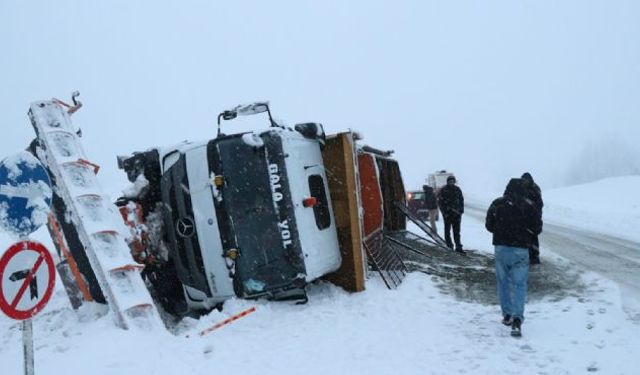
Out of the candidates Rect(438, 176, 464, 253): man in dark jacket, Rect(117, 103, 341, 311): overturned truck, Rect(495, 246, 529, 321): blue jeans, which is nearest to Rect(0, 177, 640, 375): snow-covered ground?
Rect(495, 246, 529, 321): blue jeans

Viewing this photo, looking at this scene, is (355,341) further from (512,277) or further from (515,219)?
(515,219)

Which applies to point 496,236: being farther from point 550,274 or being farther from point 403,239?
point 403,239

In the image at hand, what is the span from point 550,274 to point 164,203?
6531mm

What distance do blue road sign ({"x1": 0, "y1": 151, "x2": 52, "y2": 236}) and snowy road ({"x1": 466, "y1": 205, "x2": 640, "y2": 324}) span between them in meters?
6.21

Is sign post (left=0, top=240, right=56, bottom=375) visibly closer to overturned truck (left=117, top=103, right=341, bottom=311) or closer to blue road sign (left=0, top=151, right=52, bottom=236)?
blue road sign (left=0, top=151, right=52, bottom=236)

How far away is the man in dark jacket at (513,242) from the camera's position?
563 centimetres

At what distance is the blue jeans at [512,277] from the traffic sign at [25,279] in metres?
4.59

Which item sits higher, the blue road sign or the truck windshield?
the blue road sign

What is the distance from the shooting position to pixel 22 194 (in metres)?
3.71

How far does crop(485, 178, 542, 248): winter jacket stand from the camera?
18.6 ft

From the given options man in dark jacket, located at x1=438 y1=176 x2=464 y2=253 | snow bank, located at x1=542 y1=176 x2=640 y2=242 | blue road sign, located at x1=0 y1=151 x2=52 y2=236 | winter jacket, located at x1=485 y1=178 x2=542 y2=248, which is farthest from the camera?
snow bank, located at x1=542 y1=176 x2=640 y2=242

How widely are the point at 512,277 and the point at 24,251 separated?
190 inches

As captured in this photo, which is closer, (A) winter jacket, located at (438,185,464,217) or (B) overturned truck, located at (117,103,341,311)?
(B) overturned truck, located at (117,103,341,311)

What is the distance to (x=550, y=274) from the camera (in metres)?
8.67
